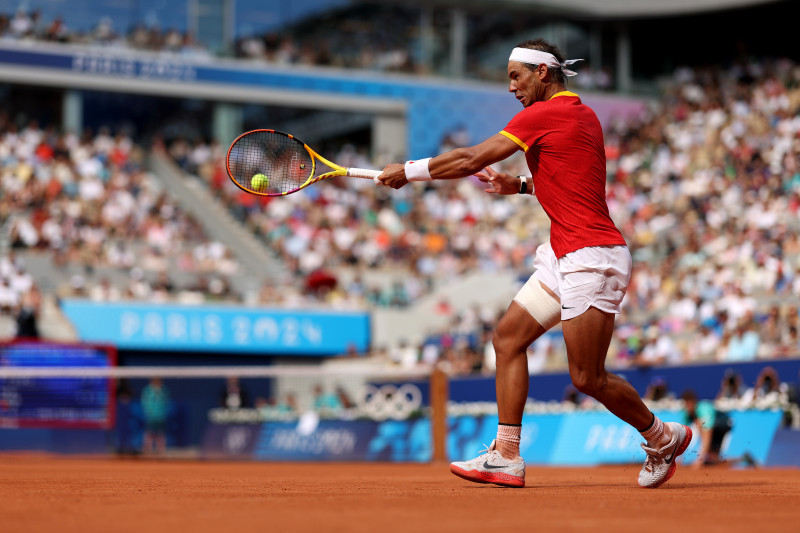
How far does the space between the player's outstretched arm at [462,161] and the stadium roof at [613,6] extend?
30.0m

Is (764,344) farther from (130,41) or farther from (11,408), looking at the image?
(130,41)

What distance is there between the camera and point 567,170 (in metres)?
6.82

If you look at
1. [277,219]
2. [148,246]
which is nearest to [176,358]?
[148,246]

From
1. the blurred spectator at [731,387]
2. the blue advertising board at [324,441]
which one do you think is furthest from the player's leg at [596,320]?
the blue advertising board at [324,441]

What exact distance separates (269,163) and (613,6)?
31.8 meters

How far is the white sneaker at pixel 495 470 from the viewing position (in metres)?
6.96

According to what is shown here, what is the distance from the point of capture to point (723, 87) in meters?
32.4

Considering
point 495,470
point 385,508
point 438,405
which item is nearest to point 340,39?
point 438,405

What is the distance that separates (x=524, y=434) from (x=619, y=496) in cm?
1120

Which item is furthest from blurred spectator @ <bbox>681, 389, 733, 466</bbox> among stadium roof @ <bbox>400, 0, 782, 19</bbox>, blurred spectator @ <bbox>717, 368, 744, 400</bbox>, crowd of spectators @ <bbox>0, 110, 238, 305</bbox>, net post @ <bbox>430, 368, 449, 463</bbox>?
stadium roof @ <bbox>400, 0, 782, 19</bbox>

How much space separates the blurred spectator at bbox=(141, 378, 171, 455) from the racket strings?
1303cm

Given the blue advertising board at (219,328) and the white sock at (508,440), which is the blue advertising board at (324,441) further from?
the white sock at (508,440)

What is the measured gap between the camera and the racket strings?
302 inches

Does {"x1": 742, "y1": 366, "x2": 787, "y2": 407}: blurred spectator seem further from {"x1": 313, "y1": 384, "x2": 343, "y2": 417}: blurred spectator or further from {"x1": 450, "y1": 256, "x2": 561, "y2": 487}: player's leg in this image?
{"x1": 450, "y1": 256, "x2": 561, "y2": 487}: player's leg
